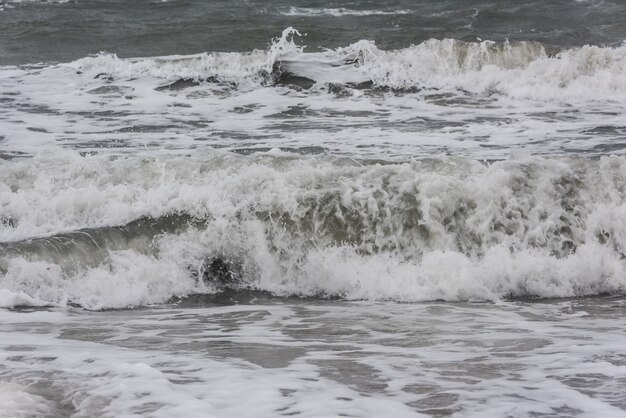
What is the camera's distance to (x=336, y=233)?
7.80 meters

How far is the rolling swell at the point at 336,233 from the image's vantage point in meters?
7.08

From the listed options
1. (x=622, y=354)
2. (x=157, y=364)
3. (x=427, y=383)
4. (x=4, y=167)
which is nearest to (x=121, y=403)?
(x=157, y=364)

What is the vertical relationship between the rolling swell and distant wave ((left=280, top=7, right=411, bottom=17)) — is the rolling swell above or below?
below

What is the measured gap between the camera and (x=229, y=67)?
16047mm

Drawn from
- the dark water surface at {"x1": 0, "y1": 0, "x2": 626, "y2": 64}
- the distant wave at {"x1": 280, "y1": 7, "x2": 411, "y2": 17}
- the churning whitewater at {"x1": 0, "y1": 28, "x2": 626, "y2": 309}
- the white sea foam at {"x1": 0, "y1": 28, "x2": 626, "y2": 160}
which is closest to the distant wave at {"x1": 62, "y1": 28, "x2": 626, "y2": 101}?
the white sea foam at {"x1": 0, "y1": 28, "x2": 626, "y2": 160}

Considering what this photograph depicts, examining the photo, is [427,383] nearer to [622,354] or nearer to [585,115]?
[622,354]

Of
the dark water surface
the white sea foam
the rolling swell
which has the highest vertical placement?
the dark water surface

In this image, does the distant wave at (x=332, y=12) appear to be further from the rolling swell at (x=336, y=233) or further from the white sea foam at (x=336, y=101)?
the rolling swell at (x=336, y=233)

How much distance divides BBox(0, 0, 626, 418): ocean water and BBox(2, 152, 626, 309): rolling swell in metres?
0.02

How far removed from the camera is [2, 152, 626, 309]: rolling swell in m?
7.08

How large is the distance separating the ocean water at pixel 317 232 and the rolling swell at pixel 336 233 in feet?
0.07

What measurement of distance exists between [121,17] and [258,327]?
55.2 feet

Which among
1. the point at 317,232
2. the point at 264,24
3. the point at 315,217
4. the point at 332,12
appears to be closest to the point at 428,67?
the point at 264,24

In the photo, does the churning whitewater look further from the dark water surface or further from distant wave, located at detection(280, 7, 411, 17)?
distant wave, located at detection(280, 7, 411, 17)
